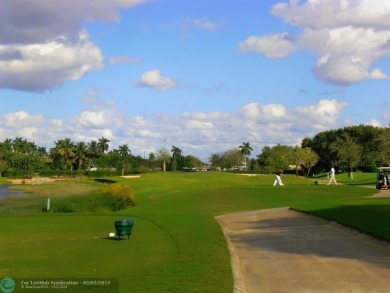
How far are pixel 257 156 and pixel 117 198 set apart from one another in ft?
407

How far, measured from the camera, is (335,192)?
51.3 meters

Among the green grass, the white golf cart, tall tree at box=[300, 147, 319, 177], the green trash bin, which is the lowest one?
the green grass

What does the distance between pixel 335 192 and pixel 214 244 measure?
34563mm

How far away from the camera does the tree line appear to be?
371ft

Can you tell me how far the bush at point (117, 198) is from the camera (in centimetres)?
5022

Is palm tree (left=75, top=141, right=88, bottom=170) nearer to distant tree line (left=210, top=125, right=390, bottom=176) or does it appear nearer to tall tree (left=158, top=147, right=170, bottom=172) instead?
tall tree (left=158, top=147, right=170, bottom=172)

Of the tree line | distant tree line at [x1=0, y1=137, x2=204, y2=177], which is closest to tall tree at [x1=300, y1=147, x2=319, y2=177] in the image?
the tree line

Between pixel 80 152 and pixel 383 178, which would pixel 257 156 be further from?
pixel 383 178

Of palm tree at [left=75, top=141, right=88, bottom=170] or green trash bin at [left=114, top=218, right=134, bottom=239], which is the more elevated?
palm tree at [left=75, top=141, right=88, bottom=170]

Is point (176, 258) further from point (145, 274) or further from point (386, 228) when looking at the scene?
point (386, 228)

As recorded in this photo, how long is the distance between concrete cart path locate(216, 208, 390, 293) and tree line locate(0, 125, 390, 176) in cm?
5729

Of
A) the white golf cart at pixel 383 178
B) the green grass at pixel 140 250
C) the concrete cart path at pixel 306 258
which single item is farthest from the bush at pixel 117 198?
the white golf cart at pixel 383 178

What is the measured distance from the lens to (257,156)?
563ft

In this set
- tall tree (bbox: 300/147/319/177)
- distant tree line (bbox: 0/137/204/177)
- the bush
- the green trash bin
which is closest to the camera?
the green trash bin
